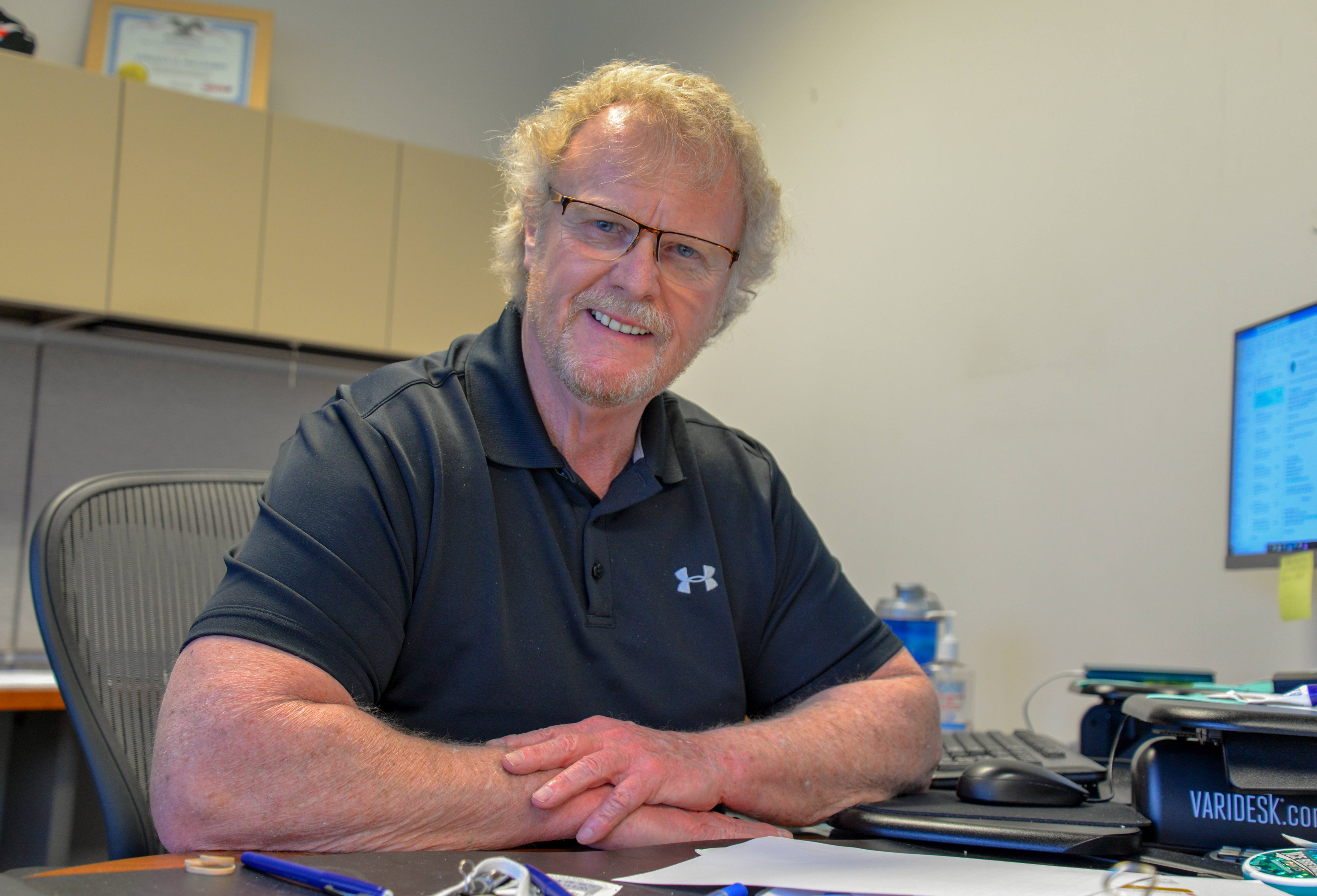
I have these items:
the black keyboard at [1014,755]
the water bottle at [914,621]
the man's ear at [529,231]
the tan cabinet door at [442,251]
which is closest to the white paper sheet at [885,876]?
the black keyboard at [1014,755]

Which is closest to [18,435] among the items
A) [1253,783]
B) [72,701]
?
[72,701]

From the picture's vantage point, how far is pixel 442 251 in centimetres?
323

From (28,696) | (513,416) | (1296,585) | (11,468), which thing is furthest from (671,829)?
(11,468)

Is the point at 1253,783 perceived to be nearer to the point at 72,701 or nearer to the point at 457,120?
the point at 72,701

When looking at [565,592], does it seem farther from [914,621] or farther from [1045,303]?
[1045,303]

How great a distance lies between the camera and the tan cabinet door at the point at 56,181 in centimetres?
257

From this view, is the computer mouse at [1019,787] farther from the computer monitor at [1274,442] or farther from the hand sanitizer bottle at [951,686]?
the hand sanitizer bottle at [951,686]

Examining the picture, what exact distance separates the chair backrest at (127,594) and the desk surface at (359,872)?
0.88 feet

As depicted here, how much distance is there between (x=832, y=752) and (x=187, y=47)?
291cm

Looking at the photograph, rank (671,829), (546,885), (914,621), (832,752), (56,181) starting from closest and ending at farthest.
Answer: (546,885)
(671,829)
(832,752)
(914,621)
(56,181)

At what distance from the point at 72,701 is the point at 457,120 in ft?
9.90

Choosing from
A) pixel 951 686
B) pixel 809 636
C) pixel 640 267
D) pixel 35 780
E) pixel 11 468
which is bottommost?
pixel 35 780

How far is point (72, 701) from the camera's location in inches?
39.8

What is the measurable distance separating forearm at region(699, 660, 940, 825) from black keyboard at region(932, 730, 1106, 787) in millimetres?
68
